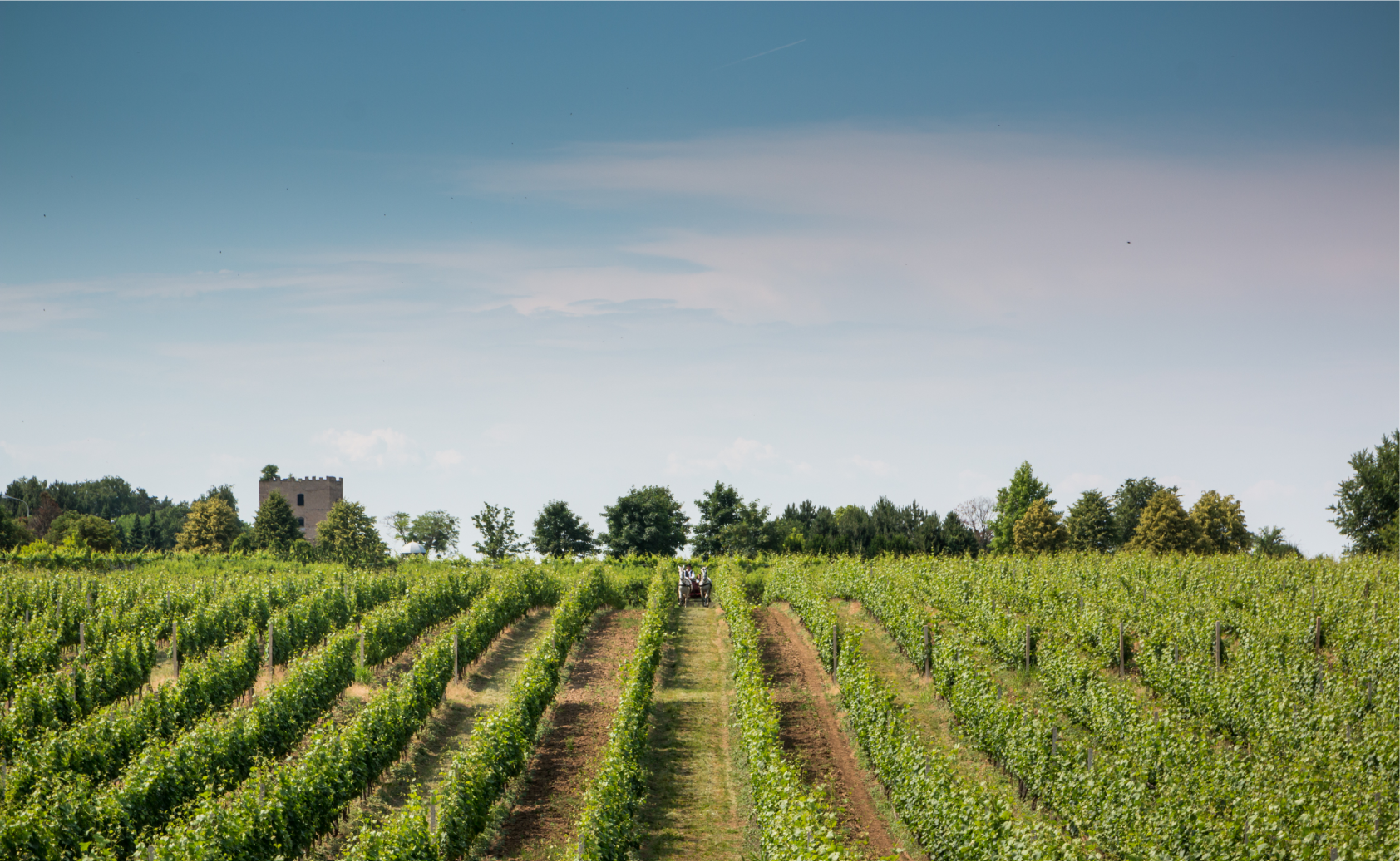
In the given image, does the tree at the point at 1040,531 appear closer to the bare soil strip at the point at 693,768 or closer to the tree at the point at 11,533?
the bare soil strip at the point at 693,768

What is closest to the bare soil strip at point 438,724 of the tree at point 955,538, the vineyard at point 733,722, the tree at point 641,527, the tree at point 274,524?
the vineyard at point 733,722

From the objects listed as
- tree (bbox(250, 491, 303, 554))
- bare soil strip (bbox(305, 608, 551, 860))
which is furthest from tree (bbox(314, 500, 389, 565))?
bare soil strip (bbox(305, 608, 551, 860))

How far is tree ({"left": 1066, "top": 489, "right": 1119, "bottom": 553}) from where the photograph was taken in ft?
239

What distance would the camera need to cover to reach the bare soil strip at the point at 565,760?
1490 cm

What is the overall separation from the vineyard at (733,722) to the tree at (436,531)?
70.4m

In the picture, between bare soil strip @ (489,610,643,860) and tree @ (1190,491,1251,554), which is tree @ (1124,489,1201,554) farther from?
bare soil strip @ (489,610,643,860)

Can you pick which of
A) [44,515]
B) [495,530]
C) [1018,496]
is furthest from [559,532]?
[44,515]

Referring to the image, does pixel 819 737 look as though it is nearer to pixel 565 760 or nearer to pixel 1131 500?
pixel 565 760

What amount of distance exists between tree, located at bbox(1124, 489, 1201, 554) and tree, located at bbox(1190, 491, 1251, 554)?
1547 millimetres

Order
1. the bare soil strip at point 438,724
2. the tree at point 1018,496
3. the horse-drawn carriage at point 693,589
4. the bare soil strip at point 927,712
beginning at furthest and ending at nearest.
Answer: the tree at point 1018,496, the horse-drawn carriage at point 693,589, the bare soil strip at point 927,712, the bare soil strip at point 438,724

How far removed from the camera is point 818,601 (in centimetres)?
2778

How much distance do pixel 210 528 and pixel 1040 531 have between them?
66.3m

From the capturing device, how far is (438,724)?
69.6ft

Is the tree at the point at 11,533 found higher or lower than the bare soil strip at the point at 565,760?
higher
